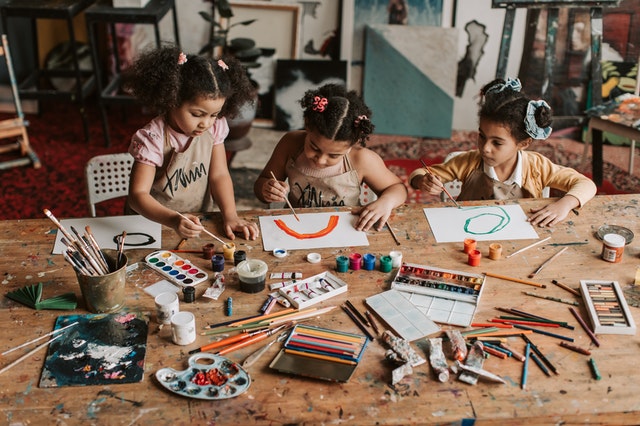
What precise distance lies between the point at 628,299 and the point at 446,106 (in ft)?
10.4

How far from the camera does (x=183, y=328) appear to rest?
5.43ft

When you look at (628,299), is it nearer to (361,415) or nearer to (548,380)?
(548,380)

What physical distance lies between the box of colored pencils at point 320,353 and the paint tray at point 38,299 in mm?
603

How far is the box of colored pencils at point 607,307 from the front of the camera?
1738 mm

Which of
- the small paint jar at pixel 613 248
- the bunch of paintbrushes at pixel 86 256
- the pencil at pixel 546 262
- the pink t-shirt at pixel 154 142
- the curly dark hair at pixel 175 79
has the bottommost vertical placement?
the pencil at pixel 546 262

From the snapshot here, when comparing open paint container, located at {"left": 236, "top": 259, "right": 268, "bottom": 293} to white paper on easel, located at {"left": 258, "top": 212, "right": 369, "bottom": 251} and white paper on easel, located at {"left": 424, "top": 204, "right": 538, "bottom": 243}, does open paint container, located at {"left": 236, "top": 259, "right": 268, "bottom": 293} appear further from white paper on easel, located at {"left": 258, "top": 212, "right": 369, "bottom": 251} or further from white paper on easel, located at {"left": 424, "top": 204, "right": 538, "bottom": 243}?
white paper on easel, located at {"left": 424, "top": 204, "right": 538, "bottom": 243}

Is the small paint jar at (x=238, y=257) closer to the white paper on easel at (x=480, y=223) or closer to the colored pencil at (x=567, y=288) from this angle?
the white paper on easel at (x=480, y=223)

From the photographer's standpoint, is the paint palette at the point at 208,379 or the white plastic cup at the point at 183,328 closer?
the paint palette at the point at 208,379

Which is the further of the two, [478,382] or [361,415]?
[478,382]

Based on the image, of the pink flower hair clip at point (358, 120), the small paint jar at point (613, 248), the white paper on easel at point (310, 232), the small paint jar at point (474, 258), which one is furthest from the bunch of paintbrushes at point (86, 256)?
the small paint jar at point (613, 248)

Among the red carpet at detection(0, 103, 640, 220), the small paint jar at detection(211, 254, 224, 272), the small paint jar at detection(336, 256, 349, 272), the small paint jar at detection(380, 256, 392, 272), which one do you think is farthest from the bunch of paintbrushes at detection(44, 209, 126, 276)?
the red carpet at detection(0, 103, 640, 220)

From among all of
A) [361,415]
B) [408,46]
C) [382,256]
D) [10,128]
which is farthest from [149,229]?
[408,46]

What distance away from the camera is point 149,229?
2.21m

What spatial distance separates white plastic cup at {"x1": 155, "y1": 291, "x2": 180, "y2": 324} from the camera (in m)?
1.74
